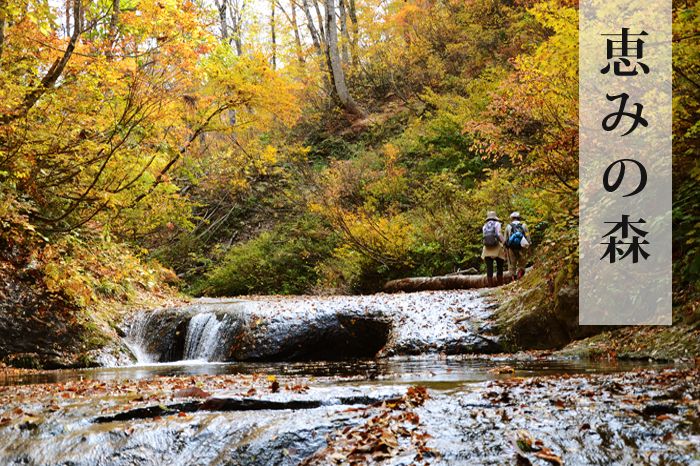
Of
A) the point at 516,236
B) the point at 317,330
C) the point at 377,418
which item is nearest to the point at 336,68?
the point at 516,236

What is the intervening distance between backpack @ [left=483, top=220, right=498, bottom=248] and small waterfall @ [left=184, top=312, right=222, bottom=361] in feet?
18.4

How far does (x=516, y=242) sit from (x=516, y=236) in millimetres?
123

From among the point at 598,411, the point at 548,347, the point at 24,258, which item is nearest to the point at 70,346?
the point at 24,258

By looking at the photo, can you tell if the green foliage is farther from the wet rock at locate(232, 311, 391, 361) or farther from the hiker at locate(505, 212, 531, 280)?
the wet rock at locate(232, 311, 391, 361)

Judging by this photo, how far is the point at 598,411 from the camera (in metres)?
3.57

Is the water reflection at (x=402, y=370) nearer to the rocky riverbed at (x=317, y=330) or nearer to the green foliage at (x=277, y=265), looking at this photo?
the rocky riverbed at (x=317, y=330)

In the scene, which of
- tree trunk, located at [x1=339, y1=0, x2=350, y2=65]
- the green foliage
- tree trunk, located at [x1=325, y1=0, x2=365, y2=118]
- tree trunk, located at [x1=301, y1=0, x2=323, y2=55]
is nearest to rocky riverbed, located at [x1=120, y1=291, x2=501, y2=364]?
the green foliage

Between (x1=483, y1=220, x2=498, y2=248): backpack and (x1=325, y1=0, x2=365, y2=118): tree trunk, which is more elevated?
(x1=325, y1=0, x2=365, y2=118): tree trunk

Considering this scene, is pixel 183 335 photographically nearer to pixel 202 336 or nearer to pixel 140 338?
pixel 202 336

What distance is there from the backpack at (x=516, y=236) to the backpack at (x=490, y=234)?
297mm

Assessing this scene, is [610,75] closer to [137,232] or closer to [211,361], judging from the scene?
[211,361]

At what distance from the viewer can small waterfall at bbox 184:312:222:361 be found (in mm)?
10258

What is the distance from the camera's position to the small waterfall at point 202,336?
10258 mm

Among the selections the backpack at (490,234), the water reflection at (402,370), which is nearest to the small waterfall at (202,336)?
the water reflection at (402,370)
